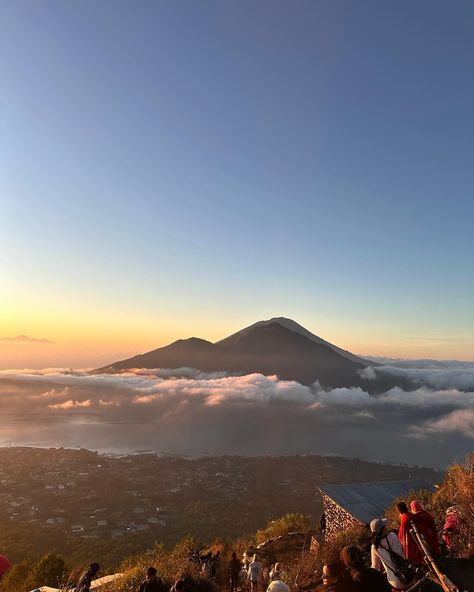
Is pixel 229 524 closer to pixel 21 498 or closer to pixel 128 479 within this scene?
pixel 21 498

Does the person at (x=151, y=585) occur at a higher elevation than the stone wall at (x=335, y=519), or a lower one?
higher

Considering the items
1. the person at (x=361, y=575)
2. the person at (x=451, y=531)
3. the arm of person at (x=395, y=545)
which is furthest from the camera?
the person at (x=451, y=531)

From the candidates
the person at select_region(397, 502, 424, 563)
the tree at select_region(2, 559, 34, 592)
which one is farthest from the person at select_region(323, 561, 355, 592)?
the tree at select_region(2, 559, 34, 592)

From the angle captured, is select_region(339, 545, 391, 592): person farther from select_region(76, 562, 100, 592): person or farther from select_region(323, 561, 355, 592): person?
select_region(76, 562, 100, 592): person

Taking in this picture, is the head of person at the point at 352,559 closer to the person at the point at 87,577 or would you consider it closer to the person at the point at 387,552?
the person at the point at 387,552

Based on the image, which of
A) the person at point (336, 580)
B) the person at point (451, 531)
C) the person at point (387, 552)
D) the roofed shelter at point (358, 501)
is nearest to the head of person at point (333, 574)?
the person at point (336, 580)

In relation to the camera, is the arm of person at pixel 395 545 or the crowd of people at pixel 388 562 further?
the arm of person at pixel 395 545

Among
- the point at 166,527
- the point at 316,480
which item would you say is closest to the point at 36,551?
the point at 166,527

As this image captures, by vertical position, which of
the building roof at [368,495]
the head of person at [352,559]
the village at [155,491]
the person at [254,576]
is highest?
the head of person at [352,559]

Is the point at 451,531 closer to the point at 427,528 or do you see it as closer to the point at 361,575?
the point at 427,528
